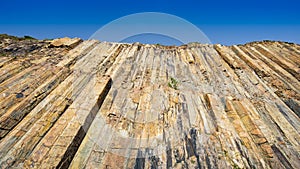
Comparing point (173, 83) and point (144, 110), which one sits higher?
point (173, 83)

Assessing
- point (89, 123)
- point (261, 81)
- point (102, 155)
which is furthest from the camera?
point (261, 81)

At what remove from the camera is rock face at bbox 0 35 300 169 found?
31.2 feet

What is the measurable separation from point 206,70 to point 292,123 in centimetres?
857

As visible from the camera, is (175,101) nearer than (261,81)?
Yes

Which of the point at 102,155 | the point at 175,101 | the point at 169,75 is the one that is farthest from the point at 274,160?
the point at 169,75

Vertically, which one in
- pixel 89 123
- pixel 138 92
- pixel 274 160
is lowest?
pixel 274 160

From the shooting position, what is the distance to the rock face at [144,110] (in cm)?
952

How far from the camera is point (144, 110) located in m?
13.1

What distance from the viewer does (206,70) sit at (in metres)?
19.2

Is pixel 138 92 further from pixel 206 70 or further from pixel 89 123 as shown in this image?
pixel 206 70

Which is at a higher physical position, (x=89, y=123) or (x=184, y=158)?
(x=89, y=123)

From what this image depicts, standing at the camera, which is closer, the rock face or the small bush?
the rock face

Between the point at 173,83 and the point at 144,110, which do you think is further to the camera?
the point at 173,83

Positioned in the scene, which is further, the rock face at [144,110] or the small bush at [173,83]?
the small bush at [173,83]
